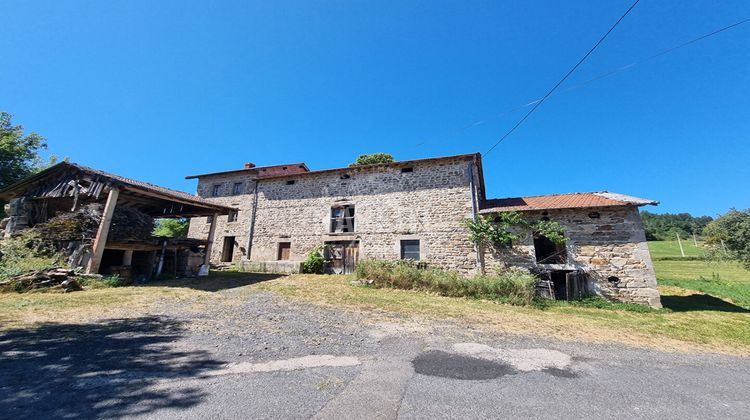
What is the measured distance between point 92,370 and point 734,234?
3051cm

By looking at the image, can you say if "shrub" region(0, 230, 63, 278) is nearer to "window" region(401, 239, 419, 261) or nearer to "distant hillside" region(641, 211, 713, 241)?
"window" region(401, 239, 419, 261)

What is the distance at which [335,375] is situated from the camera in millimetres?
3189

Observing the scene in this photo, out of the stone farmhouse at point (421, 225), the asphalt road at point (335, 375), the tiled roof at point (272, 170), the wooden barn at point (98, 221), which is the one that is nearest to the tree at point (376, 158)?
the tiled roof at point (272, 170)

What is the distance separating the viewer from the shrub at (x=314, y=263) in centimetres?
1398

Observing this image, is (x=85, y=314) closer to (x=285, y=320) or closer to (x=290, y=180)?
(x=285, y=320)

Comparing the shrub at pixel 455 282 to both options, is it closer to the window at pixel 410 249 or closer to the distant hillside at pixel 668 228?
the window at pixel 410 249

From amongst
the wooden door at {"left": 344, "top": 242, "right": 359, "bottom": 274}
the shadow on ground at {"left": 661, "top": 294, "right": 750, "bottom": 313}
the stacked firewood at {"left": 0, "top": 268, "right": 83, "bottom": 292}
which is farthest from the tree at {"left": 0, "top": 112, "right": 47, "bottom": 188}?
the shadow on ground at {"left": 661, "top": 294, "right": 750, "bottom": 313}

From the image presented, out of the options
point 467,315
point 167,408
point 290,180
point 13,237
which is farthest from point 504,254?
point 13,237

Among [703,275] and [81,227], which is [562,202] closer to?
[81,227]

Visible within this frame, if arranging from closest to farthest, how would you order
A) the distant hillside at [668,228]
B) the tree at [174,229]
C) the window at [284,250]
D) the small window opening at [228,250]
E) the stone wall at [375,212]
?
the stone wall at [375,212]
the window at [284,250]
the small window opening at [228,250]
the tree at [174,229]
the distant hillside at [668,228]

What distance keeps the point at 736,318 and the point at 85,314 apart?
16317mm

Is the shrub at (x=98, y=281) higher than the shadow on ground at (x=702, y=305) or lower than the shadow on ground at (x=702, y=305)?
higher

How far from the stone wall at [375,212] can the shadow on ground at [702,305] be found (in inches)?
272

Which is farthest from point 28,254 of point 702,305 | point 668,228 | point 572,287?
point 668,228
